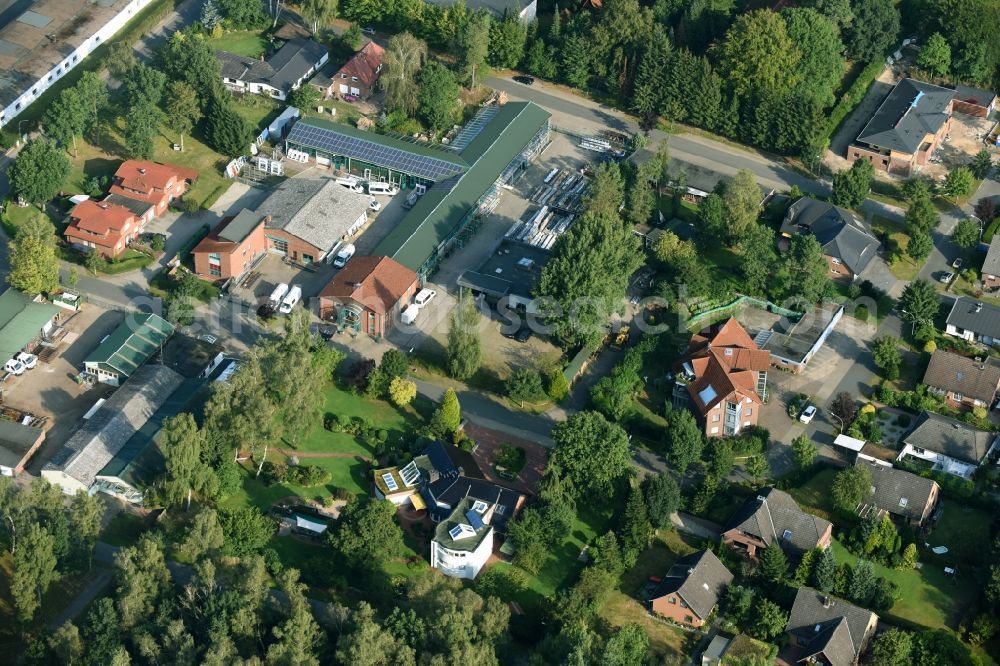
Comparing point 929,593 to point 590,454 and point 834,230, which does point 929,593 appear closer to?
point 590,454

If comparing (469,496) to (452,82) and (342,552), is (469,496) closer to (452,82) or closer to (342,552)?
(342,552)

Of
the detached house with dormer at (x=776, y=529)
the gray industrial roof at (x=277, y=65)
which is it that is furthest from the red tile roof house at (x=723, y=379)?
the gray industrial roof at (x=277, y=65)

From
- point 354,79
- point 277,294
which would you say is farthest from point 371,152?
point 277,294

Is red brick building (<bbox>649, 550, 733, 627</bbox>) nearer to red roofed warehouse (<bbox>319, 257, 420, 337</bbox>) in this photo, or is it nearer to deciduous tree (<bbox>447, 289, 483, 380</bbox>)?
deciduous tree (<bbox>447, 289, 483, 380</bbox>)

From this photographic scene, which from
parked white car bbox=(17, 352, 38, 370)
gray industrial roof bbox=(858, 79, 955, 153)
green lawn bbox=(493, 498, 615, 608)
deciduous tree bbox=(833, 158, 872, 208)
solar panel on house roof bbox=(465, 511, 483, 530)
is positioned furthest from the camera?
gray industrial roof bbox=(858, 79, 955, 153)

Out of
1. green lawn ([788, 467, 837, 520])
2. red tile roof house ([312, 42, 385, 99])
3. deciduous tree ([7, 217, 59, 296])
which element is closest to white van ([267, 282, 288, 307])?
deciduous tree ([7, 217, 59, 296])

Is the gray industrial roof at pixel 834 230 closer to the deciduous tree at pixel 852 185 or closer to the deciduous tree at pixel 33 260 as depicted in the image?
the deciduous tree at pixel 852 185

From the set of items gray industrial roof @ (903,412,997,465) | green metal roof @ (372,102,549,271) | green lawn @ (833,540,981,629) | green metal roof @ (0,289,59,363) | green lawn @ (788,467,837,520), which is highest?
green metal roof @ (0,289,59,363)
